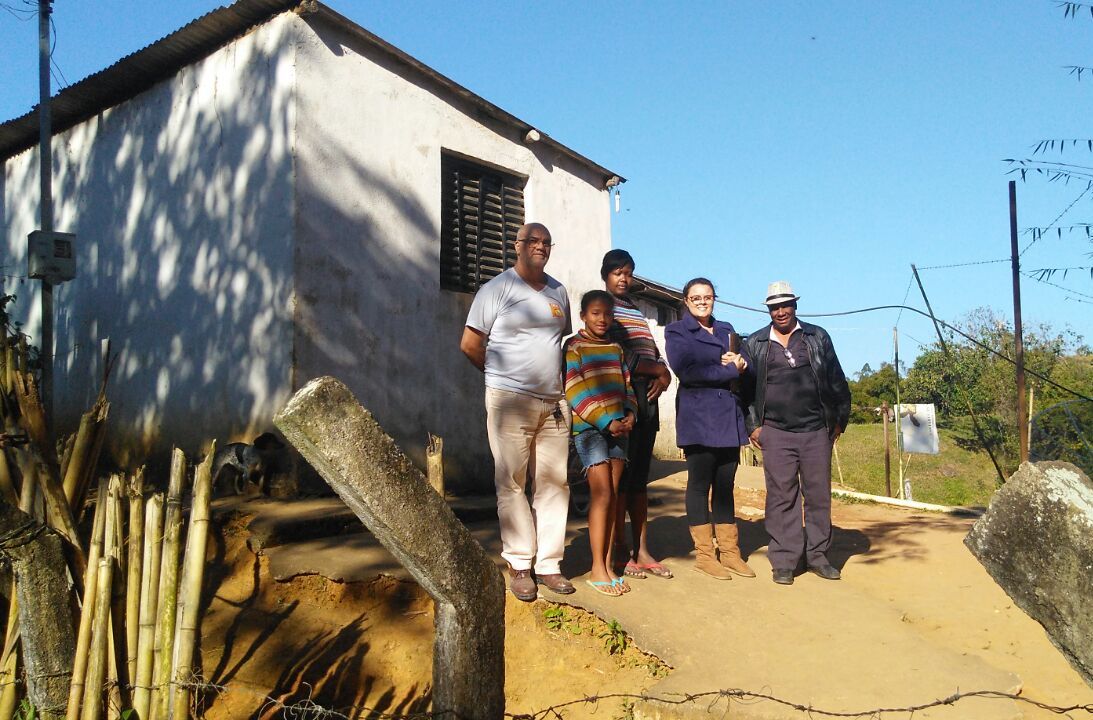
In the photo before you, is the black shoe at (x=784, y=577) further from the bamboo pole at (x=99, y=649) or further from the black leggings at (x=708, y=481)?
the bamboo pole at (x=99, y=649)

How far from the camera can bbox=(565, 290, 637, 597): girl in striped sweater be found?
4.41 metres

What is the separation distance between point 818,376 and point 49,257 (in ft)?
19.2

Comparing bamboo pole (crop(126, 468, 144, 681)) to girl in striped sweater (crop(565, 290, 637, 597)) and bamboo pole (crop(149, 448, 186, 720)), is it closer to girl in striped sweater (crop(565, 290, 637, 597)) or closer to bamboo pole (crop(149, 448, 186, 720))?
bamboo pole (crop(149, 448, 186, 720))

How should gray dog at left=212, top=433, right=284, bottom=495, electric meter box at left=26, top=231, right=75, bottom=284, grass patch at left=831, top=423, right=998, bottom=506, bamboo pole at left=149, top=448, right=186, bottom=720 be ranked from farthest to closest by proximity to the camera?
grass patch at left=831, top=423, right=998, bottom=506, electric meter box at left=26, top=231, right=75, bottom=284, gray dog at left=212, top=433, right=284, bottom=495, bamboo pole at left=149, top=448, right=186, bottom=720

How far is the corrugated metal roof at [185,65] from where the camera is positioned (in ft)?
23.9

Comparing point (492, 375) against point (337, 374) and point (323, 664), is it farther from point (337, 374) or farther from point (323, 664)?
point (337, 374)

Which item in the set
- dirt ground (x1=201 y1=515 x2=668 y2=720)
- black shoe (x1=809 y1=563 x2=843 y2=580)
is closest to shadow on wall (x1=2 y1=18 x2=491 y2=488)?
dirt ground (x1=201 y1=515 x2=668 y2=720)

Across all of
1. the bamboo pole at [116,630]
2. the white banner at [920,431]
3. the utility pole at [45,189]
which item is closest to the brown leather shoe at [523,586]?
the bamboo pole at [116,630]

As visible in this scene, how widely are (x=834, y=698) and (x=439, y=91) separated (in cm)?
671

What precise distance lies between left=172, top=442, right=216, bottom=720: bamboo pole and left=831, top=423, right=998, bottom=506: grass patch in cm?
2129

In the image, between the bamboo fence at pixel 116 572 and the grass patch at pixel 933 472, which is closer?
the bamboo fence at pixel 116 572

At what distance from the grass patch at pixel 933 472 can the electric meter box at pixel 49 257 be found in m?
19.5

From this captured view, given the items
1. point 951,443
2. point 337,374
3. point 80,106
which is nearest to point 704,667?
point 337,374

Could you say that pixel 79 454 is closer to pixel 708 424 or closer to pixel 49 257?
pixel 708 424
